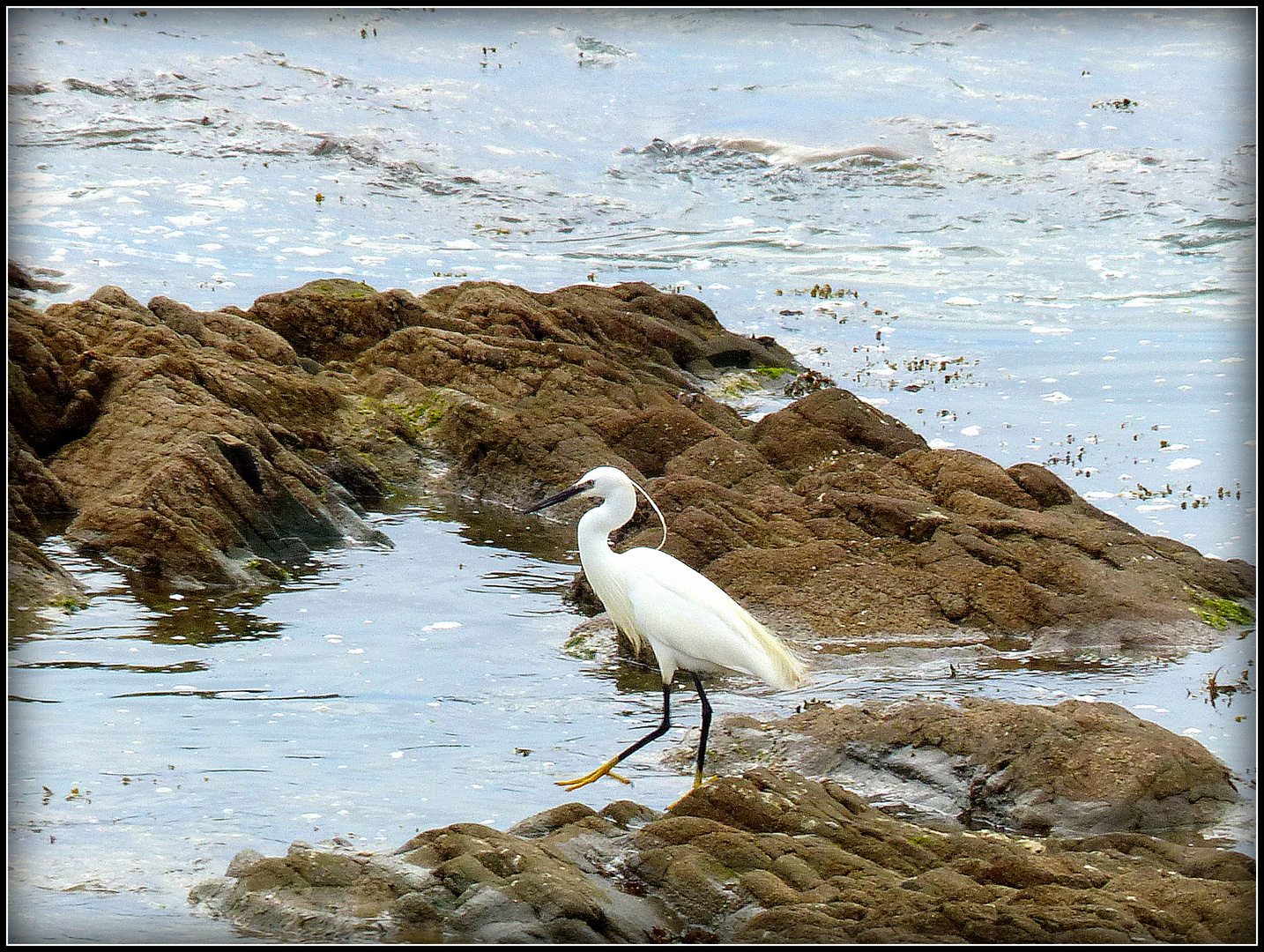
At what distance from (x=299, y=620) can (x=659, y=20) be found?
28.6 m

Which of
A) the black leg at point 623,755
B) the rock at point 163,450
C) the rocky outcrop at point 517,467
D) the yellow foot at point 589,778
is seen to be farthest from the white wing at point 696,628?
the rock at point 163,450

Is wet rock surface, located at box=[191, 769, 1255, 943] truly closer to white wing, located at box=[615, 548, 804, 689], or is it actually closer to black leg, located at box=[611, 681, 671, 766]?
black leg, located at box=[611, 681, 671, 766]

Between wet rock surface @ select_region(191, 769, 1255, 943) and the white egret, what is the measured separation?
151cm

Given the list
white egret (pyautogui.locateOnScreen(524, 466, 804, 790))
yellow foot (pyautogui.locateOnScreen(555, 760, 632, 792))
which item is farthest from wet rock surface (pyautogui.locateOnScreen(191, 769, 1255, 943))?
white egret (pyautogui.locateOnScreen(524, 466, 804, 790))

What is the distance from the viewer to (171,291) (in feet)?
75.6

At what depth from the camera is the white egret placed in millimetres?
7770

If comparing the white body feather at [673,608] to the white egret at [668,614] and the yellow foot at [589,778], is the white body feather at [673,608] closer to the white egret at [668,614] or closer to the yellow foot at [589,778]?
the white egret at [668,614]

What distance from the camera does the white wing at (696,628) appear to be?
25.5ft

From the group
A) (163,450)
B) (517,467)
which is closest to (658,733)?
(163,450)

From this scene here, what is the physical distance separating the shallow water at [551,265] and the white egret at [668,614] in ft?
2.02

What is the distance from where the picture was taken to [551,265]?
2739cm

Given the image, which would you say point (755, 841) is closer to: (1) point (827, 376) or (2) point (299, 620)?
(2) point (299, 620)

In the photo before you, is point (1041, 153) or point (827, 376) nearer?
point (827, 376)

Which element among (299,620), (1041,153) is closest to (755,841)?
(299,620)
